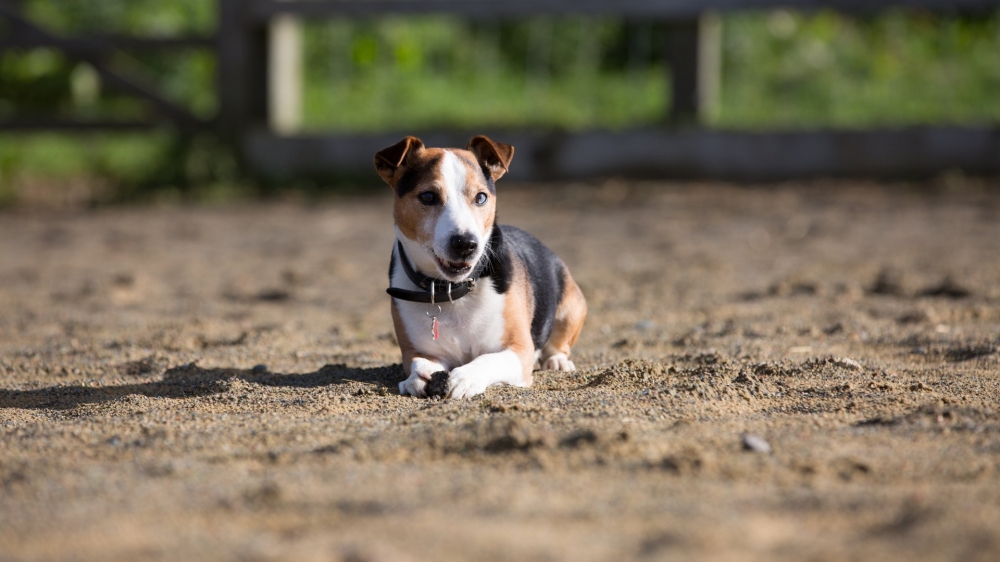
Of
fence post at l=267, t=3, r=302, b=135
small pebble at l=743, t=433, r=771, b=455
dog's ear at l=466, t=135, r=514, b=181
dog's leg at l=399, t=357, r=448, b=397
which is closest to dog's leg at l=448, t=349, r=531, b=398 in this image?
dog's leg at l=399, t=357, r=448, b=397

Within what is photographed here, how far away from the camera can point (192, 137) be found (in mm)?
11414

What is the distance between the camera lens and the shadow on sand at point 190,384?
4230 mm

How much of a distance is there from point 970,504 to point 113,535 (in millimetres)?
2087

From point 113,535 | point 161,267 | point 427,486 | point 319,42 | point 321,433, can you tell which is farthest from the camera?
point 319,42

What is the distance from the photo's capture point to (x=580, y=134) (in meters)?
10.6

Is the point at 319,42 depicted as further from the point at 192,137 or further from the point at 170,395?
the point at 170,395

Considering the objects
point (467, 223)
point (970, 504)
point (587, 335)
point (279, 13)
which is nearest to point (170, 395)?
point (467, 223)

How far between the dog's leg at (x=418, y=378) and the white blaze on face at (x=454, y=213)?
45 cm

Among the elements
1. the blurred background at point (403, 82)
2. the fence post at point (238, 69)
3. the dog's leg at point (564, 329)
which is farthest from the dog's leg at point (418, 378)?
the fence post at point (238, 69)

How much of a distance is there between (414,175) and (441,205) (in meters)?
0.24

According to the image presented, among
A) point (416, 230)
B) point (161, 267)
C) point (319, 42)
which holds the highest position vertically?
point (319, 42)

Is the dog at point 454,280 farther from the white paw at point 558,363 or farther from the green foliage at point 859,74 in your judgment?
the green foliage at point 859,74

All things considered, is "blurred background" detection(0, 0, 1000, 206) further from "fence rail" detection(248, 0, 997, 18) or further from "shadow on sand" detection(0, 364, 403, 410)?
"shadow on sand" detection(0, 364, 403, 410)

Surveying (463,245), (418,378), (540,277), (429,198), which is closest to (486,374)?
(418,378)
